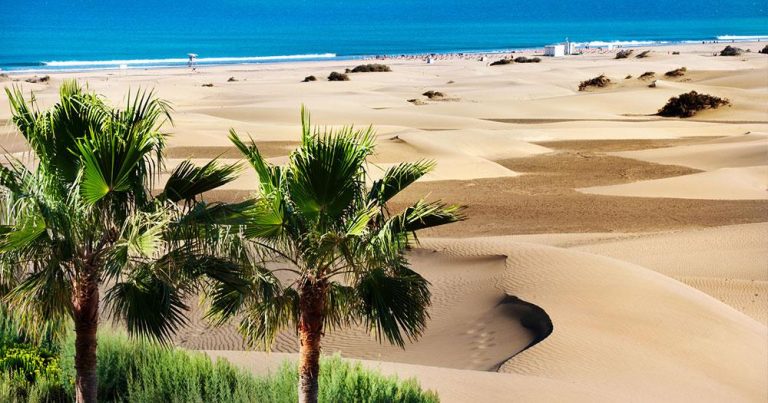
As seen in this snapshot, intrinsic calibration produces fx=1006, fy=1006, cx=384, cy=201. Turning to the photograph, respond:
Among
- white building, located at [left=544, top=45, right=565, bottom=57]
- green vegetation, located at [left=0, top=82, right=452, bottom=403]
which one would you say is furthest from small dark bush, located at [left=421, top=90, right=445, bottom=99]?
green vegetation, located at [left=0, top=82, right=452, bottom=403]

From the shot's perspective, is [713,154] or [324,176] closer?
[324,176]

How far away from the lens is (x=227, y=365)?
33.8 feet

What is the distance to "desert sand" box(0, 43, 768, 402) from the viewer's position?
11.9 m

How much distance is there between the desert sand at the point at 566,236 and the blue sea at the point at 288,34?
4224cm

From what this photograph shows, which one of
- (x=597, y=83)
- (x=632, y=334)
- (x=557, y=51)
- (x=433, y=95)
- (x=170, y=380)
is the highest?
(x=557, y=51)

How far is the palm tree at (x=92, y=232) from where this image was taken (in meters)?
7.43

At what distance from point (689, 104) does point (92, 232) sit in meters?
38.2

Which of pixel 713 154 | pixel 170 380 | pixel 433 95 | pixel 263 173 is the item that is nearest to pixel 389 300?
pixel 263 173

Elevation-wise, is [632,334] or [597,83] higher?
[597,83]

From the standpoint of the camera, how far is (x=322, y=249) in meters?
7.67

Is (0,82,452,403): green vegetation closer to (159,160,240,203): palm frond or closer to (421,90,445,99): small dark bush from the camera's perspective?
(159,160,240,203): palm frond

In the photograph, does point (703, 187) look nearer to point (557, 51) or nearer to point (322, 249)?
point (322, 249)

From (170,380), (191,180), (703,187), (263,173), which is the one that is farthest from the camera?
(703,187)

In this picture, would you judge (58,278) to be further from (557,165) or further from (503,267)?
(557,165)
